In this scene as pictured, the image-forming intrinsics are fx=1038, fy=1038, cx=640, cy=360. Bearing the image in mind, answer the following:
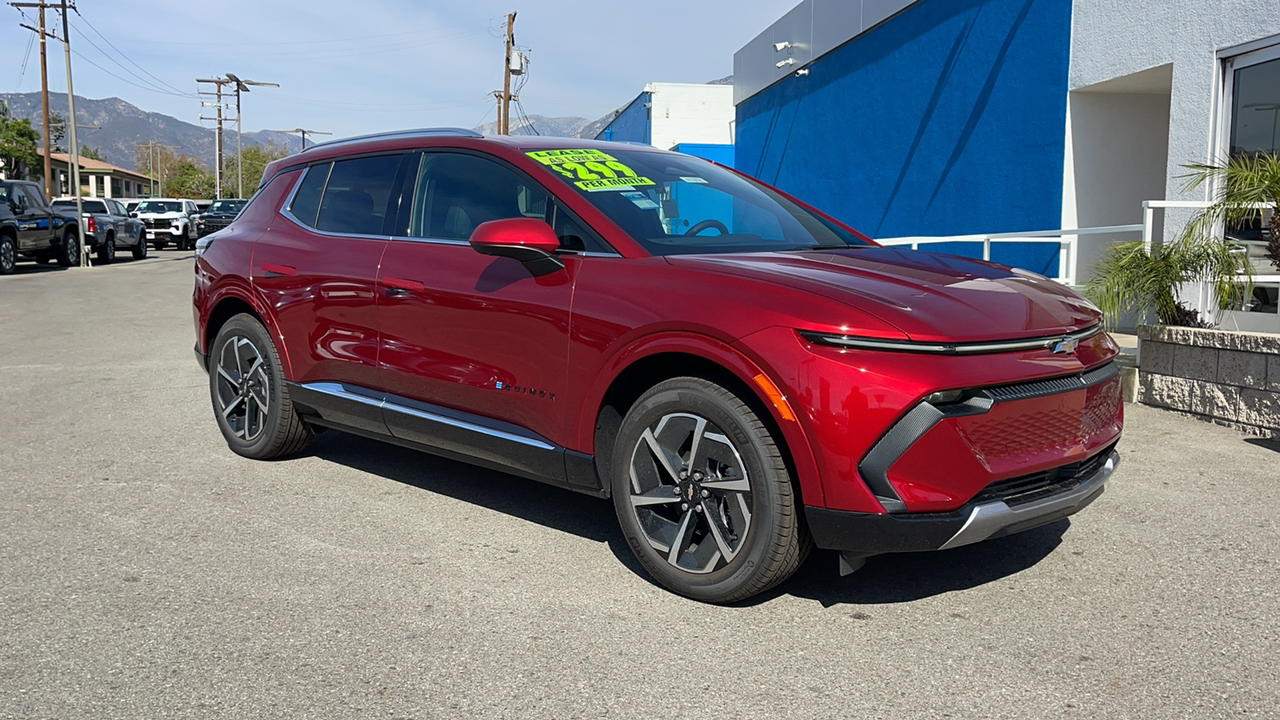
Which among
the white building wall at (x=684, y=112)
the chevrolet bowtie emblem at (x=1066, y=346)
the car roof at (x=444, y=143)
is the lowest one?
the chevrolet bowtie emblem at (x=1066, y=346)

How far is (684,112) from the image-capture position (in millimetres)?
34469

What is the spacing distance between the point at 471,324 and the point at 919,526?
6.68ft

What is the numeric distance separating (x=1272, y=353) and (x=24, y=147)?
7368 cm

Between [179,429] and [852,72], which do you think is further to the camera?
[852,72]

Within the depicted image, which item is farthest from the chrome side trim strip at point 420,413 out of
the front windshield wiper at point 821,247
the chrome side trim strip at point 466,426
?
the front windshield wiper at point 821,247

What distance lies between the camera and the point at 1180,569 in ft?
13.4

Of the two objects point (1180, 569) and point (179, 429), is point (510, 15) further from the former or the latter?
point (1180, 569)

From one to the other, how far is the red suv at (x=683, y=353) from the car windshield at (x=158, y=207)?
38.5 m

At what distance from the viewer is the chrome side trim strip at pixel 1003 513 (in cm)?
328

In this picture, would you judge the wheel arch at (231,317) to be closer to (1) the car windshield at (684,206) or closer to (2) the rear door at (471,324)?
(2) the rear door at (471,324)

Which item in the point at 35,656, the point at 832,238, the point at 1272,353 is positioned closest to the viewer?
the point at 35,656

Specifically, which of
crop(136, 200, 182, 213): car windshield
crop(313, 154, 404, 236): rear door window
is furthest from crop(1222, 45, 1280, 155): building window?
crop(136, 200, 182, 213): car windshield

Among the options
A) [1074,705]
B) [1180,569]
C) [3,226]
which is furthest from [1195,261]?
[3,226]

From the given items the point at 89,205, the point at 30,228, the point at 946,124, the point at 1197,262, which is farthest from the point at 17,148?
the point at 1197,262
